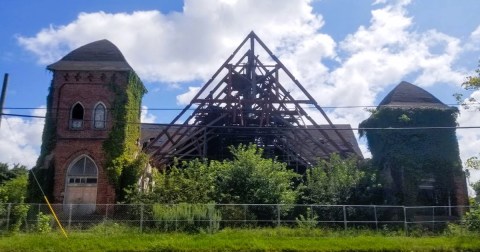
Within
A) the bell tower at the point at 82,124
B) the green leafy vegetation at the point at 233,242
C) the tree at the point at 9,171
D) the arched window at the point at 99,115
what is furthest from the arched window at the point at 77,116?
the tree at the point at 9,171

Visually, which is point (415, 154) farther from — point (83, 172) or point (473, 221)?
point (83, 172)

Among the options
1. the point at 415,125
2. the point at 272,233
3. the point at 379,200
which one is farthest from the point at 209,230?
the point at 415,125

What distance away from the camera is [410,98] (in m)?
26.7

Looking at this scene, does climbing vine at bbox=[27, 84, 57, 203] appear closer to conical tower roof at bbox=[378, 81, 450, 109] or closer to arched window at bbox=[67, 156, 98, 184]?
arched window at bbox=[67, 156, 98, 184]

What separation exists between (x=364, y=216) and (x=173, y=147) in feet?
43.1

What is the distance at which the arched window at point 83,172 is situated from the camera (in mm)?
24547

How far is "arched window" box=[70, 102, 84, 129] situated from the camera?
25.3m

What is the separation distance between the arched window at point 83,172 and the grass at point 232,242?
7.73 metres

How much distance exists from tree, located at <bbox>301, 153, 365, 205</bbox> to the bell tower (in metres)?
10.2

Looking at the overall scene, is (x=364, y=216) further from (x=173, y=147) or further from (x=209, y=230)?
(x=173, y=147)

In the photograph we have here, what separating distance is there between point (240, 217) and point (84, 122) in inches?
454

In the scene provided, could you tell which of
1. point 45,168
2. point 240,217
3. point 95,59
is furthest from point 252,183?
point 95,59

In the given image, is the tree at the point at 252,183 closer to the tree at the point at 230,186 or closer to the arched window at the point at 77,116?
the tree at the point at 230,186

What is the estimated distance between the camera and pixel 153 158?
2806cm
